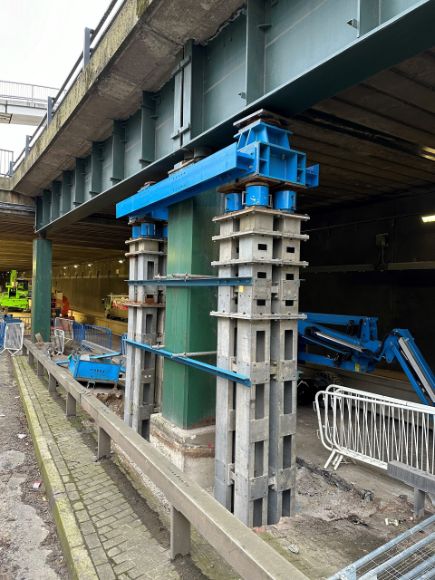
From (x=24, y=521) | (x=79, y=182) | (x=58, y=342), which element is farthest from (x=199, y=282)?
(x=58, y=342)

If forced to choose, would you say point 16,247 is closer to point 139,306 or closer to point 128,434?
point 139,306

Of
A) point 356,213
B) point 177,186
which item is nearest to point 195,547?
point 177,186

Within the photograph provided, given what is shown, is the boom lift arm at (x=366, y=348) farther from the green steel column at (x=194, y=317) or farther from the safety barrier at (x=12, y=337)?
the safety barrier at (x=12, y=337)

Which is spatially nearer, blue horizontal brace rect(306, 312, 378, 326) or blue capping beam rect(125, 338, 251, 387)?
blue capping beam rect(125, 338, 251, 387)

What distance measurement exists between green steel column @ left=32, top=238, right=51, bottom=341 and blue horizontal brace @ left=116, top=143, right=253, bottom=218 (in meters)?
11.3

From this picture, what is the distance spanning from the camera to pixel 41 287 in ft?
53.9

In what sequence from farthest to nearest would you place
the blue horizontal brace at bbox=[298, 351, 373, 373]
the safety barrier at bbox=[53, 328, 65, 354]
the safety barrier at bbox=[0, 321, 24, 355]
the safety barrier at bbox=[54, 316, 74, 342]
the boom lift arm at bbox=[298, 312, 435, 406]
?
the safety barrier at bbox=[54, 316, 74, 342] → the safety barrier at bbox=[53, 328, 65, 354] → the safety barrier at bbox=[0, 321, 24, 355] → the blue horizontal brace at bbox=[298, 351, 373, 373] → the boom lift arm at bbox=[298, 312, 435, 406]

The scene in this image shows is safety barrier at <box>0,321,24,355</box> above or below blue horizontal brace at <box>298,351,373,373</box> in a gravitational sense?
below

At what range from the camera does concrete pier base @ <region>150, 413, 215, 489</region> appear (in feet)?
18.0

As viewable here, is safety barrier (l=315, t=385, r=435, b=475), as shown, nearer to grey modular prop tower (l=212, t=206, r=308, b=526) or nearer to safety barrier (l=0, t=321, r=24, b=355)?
grey modular prop tower (l=212, t=206, r=308, b=526)

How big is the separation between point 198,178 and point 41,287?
13742 millimetres

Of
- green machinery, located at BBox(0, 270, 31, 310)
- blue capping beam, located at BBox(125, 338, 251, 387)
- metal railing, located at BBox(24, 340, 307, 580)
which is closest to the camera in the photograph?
metal railing, located at BBox(24, 340, 307, 580)

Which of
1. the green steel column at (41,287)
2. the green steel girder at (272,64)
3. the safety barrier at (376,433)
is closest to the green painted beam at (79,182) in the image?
the green steel girder at (272,64)

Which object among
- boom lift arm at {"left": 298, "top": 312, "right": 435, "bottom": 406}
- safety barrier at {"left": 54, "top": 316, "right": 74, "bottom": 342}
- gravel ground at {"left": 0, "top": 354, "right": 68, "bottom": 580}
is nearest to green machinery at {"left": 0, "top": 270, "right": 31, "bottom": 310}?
safety barrier at {"left": 54, "top": 316, "right": 74, "bottom": 342}
